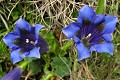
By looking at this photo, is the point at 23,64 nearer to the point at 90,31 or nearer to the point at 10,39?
the point at 10,39

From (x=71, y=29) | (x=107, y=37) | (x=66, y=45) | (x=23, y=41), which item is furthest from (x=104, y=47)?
(x=23, y=41)

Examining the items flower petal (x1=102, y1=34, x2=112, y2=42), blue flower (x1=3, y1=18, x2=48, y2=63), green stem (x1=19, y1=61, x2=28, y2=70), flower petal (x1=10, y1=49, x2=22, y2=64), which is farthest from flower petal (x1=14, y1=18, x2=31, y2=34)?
flower petal (x1=102, y1=34, x2=112, y2=42)

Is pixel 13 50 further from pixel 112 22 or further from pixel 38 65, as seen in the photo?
pixel 112 22

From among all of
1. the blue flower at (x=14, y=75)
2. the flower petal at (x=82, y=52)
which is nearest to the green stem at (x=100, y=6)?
the flower petal at (x=82, y=52)

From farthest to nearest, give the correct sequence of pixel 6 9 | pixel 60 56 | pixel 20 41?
pixel 6 9 < pixel 60 56 < pixel 20 41

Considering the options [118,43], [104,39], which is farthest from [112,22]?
[118,43]

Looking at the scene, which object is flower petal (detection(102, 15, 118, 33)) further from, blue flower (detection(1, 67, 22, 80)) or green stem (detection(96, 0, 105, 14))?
blue flower (detection(1, 67, 22, 80))

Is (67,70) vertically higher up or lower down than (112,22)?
lower down
